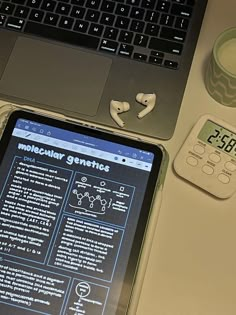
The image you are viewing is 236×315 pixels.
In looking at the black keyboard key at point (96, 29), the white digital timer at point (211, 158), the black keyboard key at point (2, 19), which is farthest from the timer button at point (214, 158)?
the black keyboard key at point (2, 19)

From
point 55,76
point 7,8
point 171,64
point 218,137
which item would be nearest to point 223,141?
point 218,137

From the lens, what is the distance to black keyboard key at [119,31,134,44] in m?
0.71

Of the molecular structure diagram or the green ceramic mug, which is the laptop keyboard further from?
the molecular structure diagram

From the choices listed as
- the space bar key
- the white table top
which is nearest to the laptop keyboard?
the space bar key

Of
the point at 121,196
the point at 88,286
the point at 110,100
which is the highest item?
the point at 110,100

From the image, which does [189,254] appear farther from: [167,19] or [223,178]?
[167,19]

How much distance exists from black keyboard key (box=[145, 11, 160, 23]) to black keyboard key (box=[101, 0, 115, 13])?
5cm

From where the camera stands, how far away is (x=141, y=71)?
702 mm

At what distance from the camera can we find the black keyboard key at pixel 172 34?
2.34 feet

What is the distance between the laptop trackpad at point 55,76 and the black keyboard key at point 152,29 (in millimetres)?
63

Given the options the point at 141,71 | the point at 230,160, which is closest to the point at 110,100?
the point at 141,71

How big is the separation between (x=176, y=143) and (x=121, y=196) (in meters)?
0.10

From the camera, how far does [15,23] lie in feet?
2.36

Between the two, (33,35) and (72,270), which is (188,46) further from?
(72,270)
